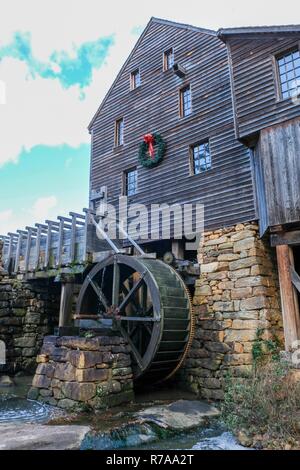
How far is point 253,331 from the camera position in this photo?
723 centimetres

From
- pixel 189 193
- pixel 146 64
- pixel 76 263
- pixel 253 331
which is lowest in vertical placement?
pixel 253 331

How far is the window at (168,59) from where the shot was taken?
435 inches

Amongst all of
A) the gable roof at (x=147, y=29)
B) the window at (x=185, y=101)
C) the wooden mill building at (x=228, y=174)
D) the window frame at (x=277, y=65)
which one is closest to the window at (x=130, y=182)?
the wooden mill building at (x=228, y=174)

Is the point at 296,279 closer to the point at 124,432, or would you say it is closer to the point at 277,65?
the point at 124,432

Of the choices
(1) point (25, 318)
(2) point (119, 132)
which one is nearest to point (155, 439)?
(1) point (25, 318)

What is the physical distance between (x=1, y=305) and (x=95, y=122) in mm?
7420

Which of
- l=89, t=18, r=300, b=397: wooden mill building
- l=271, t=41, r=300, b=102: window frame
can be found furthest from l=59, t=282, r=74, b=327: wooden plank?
l=271, t=41, r=300, b=102: window frame

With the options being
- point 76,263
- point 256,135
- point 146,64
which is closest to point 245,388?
point 256,135

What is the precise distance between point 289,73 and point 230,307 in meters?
5.19

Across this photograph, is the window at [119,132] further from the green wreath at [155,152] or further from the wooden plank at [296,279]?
the wooden plank at [296,279]

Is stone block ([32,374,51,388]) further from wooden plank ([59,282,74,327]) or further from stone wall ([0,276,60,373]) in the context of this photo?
stone wall ([0,276,60,373])

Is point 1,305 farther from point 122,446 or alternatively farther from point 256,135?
point 256,135

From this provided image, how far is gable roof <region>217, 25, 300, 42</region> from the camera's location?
727 centimetres

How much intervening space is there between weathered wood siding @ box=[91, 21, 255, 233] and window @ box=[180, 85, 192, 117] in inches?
6.3
